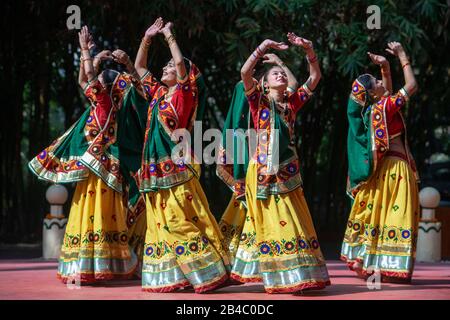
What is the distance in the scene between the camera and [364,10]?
9508 millimetres

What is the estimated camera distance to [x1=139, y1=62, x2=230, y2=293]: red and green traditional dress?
578cm

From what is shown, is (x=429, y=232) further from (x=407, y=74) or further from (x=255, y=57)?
(x=255, y=57)

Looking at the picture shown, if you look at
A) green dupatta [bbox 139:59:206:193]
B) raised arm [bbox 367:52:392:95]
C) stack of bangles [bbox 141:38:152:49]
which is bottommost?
green dupatta [bbox 139:59:206:193]

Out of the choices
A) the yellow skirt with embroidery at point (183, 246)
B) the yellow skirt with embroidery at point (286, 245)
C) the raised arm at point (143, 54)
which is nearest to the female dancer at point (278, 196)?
the yellow skirt with embroidery at point (286, 245)

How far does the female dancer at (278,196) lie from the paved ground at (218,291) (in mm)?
127

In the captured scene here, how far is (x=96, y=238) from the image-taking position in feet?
21.0

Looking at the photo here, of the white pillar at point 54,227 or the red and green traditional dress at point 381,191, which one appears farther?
the white pillar at point 54,227

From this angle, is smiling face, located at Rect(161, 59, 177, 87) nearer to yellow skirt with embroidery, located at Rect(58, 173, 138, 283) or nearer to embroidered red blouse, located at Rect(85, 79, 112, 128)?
embroidered red blouse, located at Rect(85, 79, 112, 128)

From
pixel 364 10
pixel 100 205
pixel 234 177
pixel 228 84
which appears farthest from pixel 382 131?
pixel 228 84

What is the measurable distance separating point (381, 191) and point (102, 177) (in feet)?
6.58

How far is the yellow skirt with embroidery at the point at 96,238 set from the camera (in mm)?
6379

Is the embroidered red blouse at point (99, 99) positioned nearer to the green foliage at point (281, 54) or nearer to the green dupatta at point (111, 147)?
the green dupatta at point (111, 147)

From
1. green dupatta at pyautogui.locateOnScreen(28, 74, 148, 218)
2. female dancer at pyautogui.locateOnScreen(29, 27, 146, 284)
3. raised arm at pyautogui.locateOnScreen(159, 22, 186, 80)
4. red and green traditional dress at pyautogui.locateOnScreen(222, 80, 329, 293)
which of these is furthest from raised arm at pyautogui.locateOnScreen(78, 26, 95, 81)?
red and green traditional dress at pyautogui.locateOnScreen(222, 80, 329, 293)

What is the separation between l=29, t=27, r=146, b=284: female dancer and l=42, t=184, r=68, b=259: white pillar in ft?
7.38
